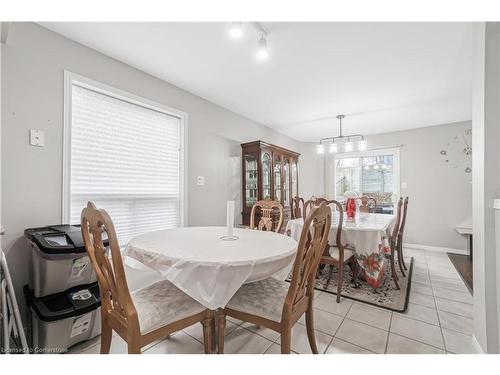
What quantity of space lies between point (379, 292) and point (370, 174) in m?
3.14

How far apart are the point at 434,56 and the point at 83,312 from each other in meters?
3.37

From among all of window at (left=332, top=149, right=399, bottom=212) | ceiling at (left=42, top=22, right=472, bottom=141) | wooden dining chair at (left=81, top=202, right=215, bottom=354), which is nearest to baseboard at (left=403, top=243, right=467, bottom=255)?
window at (left=332, top=149, right=399, bottom=212)

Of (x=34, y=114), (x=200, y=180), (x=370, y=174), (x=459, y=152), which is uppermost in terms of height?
(x=459, y=152)

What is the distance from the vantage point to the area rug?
2.13m

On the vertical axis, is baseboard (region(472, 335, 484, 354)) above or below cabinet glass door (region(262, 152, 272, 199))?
below

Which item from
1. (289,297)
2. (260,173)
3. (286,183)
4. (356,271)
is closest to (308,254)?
(289,297)

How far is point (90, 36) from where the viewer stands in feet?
6.05

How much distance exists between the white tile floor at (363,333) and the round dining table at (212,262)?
2.36ft

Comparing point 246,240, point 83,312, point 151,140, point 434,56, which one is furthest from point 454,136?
point 83,312

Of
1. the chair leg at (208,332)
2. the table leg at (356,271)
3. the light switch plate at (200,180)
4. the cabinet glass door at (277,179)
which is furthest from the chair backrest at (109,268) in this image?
the cabinet glass door at (277,179)

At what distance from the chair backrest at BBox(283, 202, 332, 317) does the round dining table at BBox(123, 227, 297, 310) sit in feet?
0.32

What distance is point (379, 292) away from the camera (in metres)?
2.36

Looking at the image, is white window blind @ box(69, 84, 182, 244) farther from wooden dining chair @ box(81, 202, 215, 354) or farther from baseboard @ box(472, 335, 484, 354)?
baseboard @ box(472, 335, 484, 354)

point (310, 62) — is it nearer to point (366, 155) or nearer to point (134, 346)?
point (134, 346)
